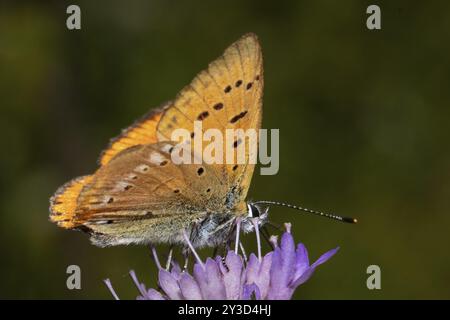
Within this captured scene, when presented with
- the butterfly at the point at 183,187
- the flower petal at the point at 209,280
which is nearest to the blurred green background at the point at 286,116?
the butterfly at the point at 183,187

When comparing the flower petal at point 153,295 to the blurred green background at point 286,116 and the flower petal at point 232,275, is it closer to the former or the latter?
the flower petal at point 232,275

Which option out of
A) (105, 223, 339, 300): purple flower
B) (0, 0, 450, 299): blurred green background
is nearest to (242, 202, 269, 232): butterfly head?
(105, 223, 339, 300): purple flower

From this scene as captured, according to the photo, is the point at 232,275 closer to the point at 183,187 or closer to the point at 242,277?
the point at 242,277

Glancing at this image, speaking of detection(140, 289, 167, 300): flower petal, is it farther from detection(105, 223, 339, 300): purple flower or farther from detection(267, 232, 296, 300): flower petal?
detection(267, 232, 296, 300): flower petal

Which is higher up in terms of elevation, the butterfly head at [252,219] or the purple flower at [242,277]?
the butterfly head at [252,219]
